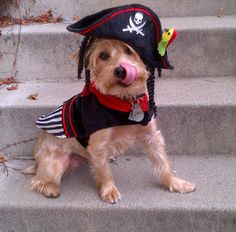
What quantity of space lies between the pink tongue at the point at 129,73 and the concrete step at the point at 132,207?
69 centimetres

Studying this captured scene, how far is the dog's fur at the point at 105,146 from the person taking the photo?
6.30 feet

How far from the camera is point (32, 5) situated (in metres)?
3.40

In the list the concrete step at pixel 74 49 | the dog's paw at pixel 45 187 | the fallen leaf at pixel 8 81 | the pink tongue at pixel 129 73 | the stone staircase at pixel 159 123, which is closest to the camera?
the pink tongue at pixel 129 73

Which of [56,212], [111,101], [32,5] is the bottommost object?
[56,212]

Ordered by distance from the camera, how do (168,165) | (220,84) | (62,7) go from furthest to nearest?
(62,7) < (220,84) < (168,165)

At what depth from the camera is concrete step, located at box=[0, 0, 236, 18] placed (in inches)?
127

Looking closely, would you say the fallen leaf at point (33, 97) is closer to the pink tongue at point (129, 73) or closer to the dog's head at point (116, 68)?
the dog's head at point (116, 68)

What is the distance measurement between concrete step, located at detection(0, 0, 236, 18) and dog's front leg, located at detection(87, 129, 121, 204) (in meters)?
1.62

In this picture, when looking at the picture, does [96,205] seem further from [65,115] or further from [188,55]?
[188,55]

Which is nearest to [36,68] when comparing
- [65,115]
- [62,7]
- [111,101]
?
[62,7]

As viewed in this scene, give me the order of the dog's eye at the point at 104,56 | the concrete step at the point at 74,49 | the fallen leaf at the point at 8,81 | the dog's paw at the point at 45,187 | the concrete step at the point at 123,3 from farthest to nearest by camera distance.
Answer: the concrete step at the point at 123,3 → the fallen leaf at the point at 8,81 → the concrete step at the point at 74,49 → the dog's paw at the point at 45,187 → the dog's eye at the point at 104,56

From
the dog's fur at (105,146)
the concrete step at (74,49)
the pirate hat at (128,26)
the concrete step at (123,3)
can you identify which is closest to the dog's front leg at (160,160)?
the dog's fur at (105,146)

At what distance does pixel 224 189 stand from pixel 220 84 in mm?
901

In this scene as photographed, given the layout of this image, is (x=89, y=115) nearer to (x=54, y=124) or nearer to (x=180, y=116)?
(x=54, y=124)
